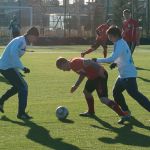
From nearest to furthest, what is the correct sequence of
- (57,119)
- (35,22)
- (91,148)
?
(91,148) < (57,119) < (35,22)

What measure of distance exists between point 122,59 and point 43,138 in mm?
2103

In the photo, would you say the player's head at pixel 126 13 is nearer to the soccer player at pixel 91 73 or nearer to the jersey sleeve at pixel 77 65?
the soccer player at pixel 91 73

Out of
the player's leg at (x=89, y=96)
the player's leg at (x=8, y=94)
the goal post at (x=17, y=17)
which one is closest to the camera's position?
the player's leg at (x=89, y=96)

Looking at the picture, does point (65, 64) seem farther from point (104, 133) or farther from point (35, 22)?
point (35, 22)

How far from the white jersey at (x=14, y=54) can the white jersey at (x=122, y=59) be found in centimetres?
156

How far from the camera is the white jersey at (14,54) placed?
9899mm

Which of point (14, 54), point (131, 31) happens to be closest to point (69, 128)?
point (14, 54)

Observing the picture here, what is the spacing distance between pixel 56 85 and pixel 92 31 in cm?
3499

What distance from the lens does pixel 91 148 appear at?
7.86 metres

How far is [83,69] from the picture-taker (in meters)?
9.53

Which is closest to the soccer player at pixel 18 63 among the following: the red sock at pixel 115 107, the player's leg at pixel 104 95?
the player's leg at pixel 104 95

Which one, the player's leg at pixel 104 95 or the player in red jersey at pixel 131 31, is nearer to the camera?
the player's leg at pixel 104 95

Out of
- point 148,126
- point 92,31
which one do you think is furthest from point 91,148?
point 92,31

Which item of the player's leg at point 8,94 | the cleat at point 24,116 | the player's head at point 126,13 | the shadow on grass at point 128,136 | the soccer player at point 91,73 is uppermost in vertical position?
the player's head at point 126,13
